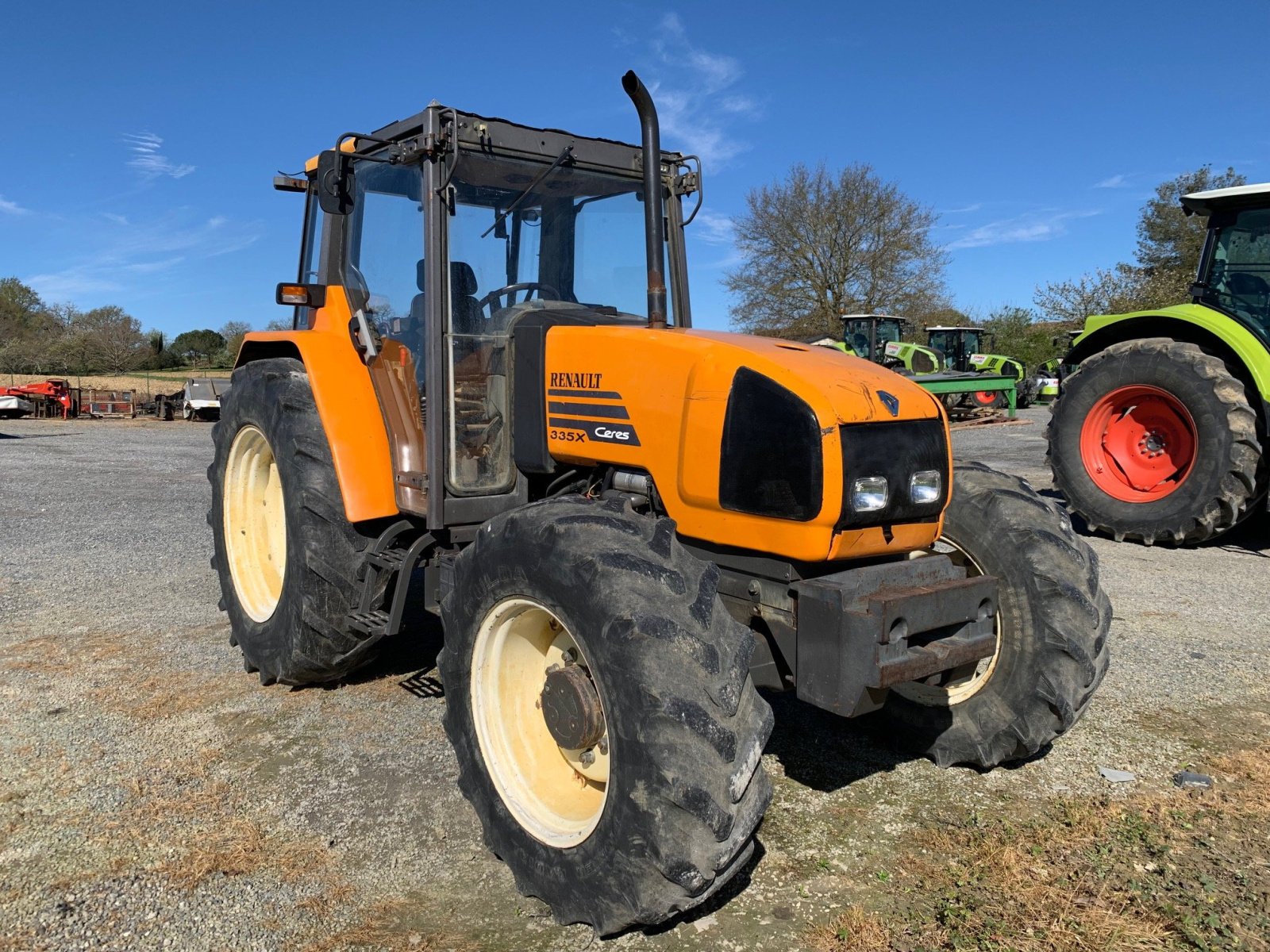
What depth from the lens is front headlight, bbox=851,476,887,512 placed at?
2746mm

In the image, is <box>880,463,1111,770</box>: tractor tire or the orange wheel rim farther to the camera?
the orange wheel rim

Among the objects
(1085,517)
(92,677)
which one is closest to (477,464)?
(92,677)

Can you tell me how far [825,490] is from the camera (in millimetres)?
2678

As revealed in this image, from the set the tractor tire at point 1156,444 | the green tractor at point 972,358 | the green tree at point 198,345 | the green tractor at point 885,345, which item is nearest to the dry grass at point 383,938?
the tractor tire at point 1156,444

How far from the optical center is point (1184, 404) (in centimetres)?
755

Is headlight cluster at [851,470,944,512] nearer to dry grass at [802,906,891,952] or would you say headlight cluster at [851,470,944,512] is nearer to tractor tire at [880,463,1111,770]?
tractor tire at [880,463,1111,770]

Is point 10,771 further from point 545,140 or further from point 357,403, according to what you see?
point 545,140

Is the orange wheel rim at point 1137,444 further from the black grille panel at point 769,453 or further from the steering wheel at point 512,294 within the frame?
the black grille panel at point 769,453

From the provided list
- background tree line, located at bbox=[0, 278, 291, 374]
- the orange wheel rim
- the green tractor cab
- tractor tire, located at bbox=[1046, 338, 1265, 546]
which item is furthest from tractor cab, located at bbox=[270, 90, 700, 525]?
background tree line, located at bbox=[0, 278, 291, 374]

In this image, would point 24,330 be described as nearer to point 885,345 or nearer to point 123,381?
point 123,381

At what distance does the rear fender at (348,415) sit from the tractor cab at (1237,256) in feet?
21.6

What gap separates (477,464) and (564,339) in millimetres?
622

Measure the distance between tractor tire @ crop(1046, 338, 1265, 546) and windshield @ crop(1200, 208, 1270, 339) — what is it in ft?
1.42

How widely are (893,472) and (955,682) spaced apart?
0.99m
